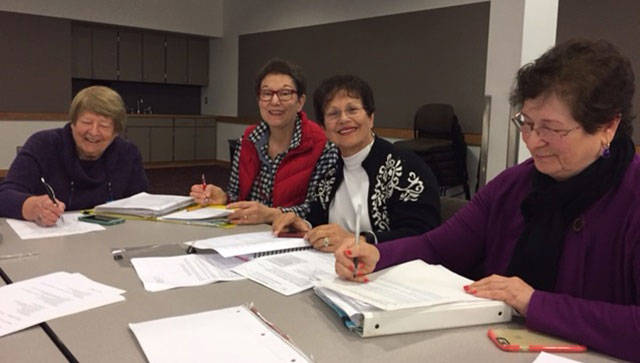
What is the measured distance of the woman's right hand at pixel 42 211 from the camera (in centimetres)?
186

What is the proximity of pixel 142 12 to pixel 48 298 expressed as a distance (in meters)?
7.74

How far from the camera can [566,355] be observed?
99cm

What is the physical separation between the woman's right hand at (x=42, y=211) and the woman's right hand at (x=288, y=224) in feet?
2.57

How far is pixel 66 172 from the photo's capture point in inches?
88.4

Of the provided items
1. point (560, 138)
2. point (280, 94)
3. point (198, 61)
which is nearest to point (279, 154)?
point (280, 94)

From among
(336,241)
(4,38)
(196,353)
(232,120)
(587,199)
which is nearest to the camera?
(196,353)

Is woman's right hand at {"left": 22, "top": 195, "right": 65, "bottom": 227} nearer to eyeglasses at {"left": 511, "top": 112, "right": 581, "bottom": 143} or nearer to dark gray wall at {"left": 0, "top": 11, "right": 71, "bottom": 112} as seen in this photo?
eyeglasses at {"left": 511, "top": 112, "right": 581, "bottom": 143}

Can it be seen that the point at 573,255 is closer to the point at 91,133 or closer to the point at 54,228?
the point at 54,228

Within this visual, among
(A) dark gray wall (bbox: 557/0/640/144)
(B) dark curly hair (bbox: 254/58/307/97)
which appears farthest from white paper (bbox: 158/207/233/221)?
(A) dark gray wall (bbox: 557/0/640/144)

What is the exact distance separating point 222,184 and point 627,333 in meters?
6.94

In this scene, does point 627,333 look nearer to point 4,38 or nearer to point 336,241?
point 336,241

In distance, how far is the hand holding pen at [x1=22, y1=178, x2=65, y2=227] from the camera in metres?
1.86

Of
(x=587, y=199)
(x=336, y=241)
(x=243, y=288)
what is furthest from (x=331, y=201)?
(x=587, y=199)

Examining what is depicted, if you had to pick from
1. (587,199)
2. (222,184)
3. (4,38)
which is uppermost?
(4,38)
